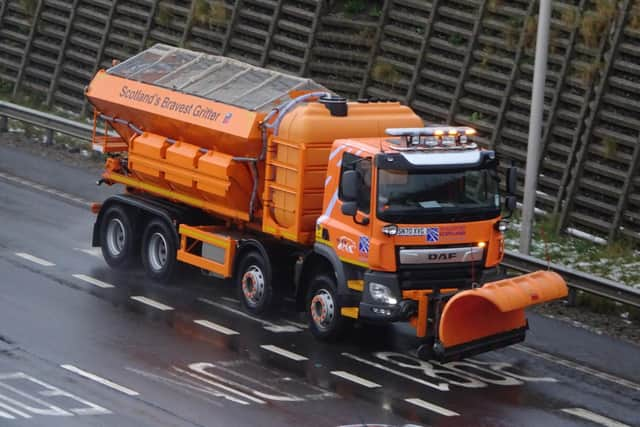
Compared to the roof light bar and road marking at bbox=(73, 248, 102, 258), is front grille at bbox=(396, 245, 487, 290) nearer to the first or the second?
the roof light bar

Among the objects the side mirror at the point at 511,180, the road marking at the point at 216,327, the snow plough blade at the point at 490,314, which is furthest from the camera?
the road marking at the point at 216,327

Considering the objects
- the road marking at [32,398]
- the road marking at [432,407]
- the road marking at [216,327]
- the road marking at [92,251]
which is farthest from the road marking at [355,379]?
the road marking at [92,251]

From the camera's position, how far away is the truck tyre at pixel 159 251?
19.8 metres

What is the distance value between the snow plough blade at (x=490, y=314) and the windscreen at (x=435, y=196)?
981 millimetres

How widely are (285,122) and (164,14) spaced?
45.4 ft

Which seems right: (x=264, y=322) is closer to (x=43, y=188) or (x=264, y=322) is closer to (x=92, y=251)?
(x=92, y=251)

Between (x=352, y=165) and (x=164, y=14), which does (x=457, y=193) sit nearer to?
(x=352, y=165)

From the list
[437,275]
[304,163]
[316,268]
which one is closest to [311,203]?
[304,163]

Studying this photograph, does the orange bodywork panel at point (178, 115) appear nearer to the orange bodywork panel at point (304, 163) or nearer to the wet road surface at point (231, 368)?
the orange bodywork panel at point (304, 163)

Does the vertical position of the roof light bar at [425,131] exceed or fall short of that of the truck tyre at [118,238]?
it exceeds it

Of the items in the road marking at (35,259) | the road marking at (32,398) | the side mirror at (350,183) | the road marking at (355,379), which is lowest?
the road marking at (35,259)

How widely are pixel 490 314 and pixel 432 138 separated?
7.07 feet

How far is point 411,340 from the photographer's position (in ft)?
58.6

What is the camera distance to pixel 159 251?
66.2 ft
